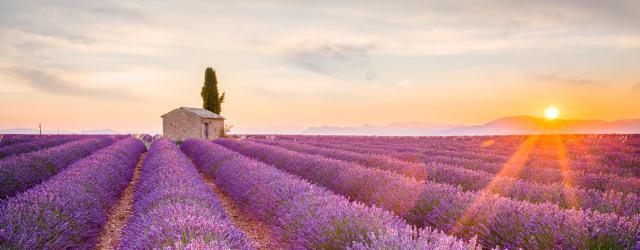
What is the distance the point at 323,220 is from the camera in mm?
3316

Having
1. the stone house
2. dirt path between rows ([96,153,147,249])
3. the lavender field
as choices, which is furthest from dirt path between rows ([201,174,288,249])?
the stone house

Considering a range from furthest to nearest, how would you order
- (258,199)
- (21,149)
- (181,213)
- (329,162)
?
(21,149) → (329,162) → (258,199) → (181,213)

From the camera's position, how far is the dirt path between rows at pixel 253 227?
4775mm

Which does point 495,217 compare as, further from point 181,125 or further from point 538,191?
point 181,125

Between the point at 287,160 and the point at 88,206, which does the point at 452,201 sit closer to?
the point at 88,206

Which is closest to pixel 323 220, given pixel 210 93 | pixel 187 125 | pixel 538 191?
pixel 538 191

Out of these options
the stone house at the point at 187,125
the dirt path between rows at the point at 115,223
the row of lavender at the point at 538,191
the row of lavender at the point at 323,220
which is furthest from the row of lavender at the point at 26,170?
the stone house at the point at 187,125

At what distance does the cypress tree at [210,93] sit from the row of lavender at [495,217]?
124 feet

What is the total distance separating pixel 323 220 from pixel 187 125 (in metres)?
29.2

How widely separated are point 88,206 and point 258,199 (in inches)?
90.4

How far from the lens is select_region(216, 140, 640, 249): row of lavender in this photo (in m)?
2.66

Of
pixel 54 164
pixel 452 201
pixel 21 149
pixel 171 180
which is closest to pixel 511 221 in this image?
pixel 452 201

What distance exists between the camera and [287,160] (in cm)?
995

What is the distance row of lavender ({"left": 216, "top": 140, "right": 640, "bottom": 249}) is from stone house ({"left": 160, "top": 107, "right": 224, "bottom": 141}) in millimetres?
26112
